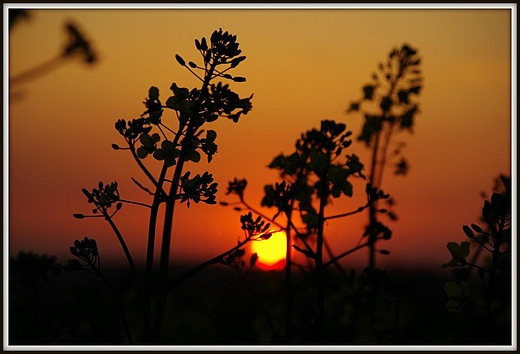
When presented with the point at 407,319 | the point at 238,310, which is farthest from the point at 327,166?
the point at 238,310

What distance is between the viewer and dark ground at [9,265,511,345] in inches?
161

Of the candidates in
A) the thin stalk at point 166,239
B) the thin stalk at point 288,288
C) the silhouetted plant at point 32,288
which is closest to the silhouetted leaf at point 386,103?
the thin stalk at point 288,288

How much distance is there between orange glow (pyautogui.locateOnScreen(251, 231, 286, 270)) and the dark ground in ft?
0.43

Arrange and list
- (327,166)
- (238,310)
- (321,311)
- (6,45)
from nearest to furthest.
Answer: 1. (321,311)
2. (327,166)
3. (6,45)
4. (238,310)

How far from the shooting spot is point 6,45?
14.8ft

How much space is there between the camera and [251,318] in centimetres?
579

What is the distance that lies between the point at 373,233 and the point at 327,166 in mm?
481

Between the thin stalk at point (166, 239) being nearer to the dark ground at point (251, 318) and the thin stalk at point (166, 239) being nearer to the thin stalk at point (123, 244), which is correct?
the thin stalk at point (123, 244)

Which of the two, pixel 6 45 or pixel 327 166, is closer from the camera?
pixel 327 166

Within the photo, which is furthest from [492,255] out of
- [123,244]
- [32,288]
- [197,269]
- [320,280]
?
[32,288]

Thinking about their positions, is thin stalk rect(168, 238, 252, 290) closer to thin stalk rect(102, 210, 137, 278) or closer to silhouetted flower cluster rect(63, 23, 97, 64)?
thin stalk rect(102, 210, 137, 278)

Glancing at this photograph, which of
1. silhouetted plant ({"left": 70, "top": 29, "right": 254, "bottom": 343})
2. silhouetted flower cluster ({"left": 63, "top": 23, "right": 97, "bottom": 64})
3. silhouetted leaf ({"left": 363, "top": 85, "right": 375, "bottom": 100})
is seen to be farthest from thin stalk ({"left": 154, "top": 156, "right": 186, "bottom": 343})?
silhouetted leaf ({"left": 363, "top": 85, "right": 375, "bottom": 100})

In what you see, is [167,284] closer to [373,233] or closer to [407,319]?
[373,233]

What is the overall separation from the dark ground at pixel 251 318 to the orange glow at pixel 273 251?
5.1 inches
